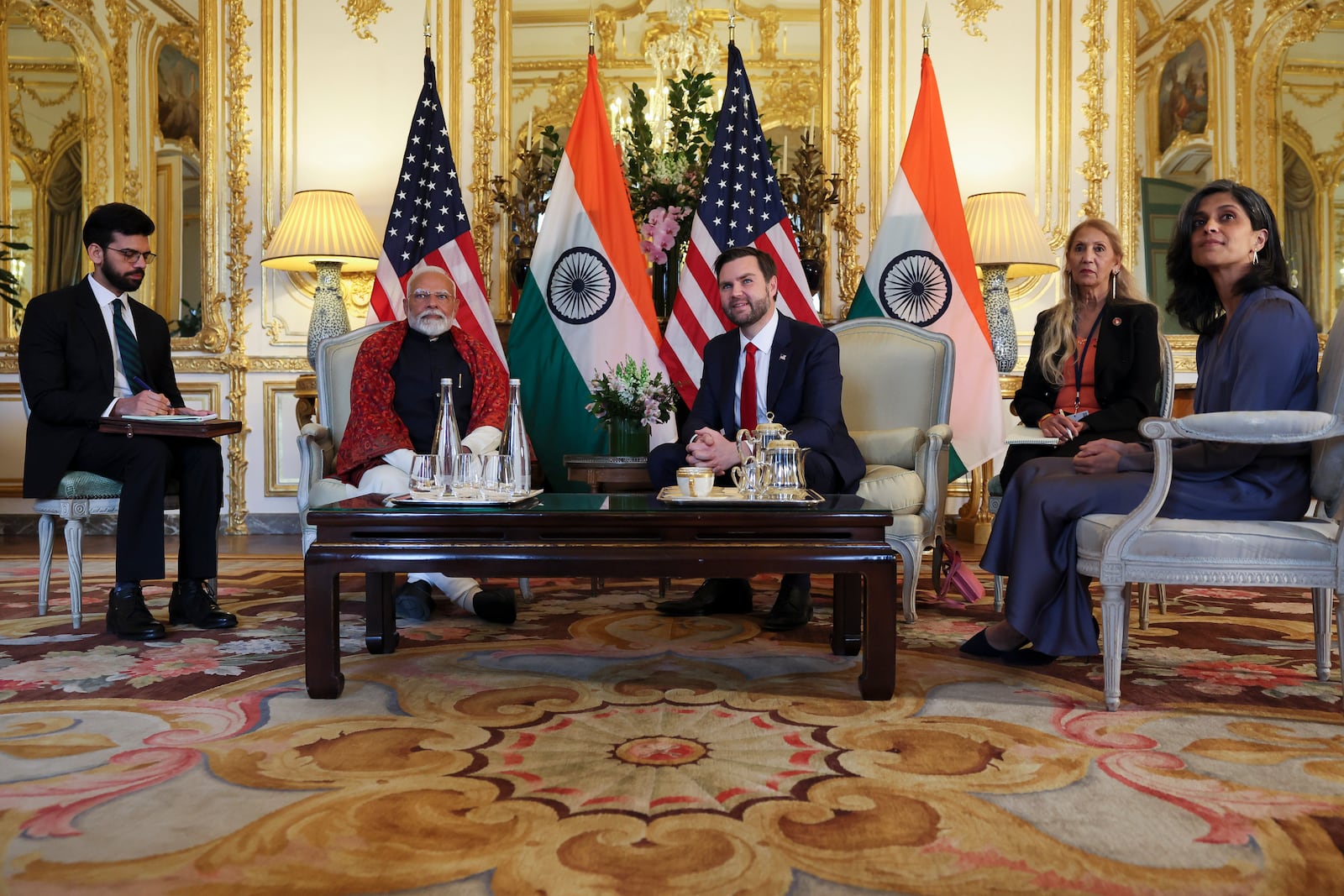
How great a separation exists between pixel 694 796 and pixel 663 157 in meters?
4.16

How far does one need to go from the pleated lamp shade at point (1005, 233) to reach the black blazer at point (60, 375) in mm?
3917

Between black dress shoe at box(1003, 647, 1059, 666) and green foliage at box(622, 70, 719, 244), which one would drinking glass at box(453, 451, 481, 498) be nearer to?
black dress shoe at box(1003, 647, 1059, 666)

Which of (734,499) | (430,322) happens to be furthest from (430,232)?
(734,499)

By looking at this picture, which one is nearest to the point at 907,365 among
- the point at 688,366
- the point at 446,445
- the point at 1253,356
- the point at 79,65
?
the point at 688,366

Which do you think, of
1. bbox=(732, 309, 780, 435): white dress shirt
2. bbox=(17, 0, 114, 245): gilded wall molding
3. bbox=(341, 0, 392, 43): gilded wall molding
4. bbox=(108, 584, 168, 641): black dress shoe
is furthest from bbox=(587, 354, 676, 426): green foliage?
bbox=(17, 0, 114, 245): gilded wall molding

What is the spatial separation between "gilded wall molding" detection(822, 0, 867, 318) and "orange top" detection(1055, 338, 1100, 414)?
2304 millimetres

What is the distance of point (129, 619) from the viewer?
3150mm

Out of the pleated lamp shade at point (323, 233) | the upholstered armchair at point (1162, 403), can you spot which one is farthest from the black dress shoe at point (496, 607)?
the pleated lamp shade at point (323, 233)

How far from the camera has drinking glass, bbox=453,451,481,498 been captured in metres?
2.57

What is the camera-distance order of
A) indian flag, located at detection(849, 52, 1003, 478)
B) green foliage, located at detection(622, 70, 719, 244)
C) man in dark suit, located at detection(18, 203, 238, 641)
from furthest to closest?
green foliage, located at detection(622, 70, 719, 244)
indian flag, located at detection(849, 52, 1003, 478)
man in dark suit, located at detection(18, 203, 238, 641)

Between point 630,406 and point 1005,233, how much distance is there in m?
2.46

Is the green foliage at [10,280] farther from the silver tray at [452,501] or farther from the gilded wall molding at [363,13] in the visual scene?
the silver tray at [452,501]

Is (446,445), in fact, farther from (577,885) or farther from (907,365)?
(907,365)

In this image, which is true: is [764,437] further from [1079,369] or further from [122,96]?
[122,96]
